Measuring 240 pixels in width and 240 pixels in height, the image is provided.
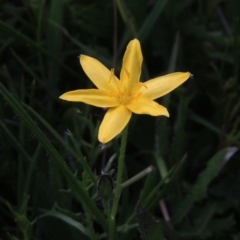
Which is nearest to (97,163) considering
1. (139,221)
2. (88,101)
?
(139,221)

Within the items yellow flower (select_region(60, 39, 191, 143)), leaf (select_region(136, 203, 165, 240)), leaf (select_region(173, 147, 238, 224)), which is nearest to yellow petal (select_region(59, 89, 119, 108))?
yellow flower (select_region(60, 39, 191, 143))

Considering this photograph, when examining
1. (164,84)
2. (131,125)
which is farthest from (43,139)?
(131,125)

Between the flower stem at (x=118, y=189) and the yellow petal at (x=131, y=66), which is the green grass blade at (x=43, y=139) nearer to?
the flower stem at (x=118, y=189)

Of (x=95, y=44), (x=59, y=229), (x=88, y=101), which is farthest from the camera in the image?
(x=95, y=44)

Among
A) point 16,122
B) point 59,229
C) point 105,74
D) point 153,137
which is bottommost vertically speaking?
point 59,229

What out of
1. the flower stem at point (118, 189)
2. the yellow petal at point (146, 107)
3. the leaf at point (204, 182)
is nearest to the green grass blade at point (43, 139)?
the flower stem at point (118, 189)

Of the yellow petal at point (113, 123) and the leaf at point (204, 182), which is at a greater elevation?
the yellow petal at point (113, 123)

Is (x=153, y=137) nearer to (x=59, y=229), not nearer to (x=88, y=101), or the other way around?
(x=59, y=229)
